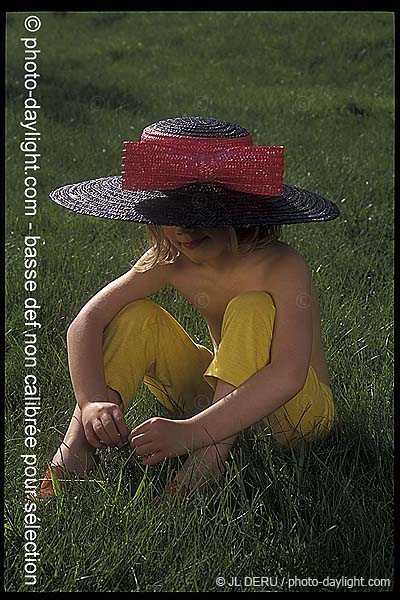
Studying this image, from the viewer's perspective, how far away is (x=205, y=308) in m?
2.33

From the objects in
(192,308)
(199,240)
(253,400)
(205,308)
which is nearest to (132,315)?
(205,308)

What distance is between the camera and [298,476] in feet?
6.72

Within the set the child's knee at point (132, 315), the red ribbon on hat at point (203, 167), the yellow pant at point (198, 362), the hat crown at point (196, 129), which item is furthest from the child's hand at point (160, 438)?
the hat crown at point (196, 129)

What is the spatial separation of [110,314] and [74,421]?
0.25 m

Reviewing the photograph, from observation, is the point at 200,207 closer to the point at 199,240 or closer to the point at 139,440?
the point at 199,240

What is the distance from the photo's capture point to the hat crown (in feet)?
6.74

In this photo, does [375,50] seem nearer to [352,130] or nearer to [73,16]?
[352,130]

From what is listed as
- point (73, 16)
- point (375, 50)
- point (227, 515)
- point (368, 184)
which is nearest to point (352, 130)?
point (368, 184)

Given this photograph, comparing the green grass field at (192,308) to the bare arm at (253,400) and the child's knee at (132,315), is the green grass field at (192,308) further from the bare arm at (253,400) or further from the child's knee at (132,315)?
the child's knee at (132,315)

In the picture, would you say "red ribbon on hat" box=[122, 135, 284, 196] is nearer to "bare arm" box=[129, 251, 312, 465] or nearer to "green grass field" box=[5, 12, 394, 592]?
"bare arm" box=[129, 251, 312, 465]

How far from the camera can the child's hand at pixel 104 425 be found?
6.79 ft

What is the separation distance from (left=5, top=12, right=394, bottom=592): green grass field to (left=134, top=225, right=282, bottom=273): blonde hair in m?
0.40

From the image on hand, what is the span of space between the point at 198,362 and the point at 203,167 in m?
0.57

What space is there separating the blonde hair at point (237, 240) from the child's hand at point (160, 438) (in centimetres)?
39
